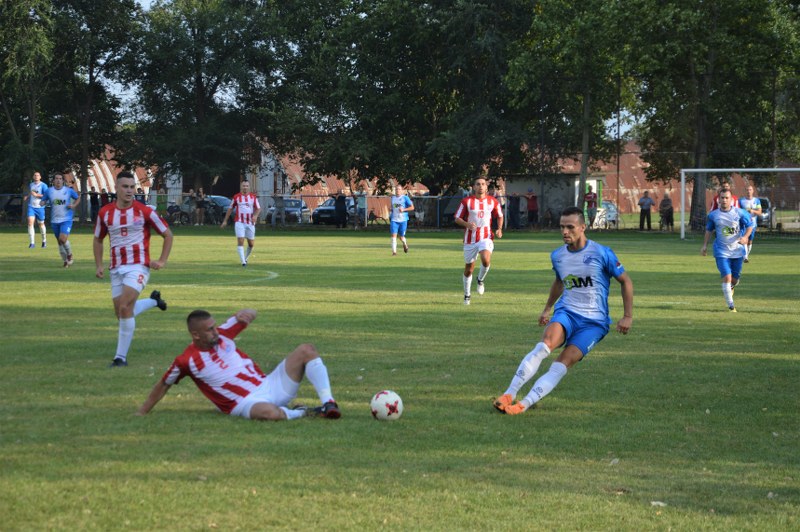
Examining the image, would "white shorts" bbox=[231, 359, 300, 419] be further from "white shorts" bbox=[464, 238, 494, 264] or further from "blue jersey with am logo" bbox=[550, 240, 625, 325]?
"white shorts" bbox=[464, 238, 494, 264]

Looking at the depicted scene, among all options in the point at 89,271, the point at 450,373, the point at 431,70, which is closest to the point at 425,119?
the point at 431,70

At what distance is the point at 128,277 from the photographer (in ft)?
39.1

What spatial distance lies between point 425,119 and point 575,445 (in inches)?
2052

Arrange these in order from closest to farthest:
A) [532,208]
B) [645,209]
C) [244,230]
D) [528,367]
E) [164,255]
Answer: [528,367]
[164,255]
[244,230]
[645,209]
[532,208]

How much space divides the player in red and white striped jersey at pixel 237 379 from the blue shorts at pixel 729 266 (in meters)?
11.0

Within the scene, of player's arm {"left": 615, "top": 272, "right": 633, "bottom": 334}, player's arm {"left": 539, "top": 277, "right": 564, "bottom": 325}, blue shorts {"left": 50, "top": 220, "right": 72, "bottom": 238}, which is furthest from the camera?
blue shorts {"left": 50, "top": 220, "right": 72, "bottom": 238}

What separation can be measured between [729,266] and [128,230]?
10325 millimetres

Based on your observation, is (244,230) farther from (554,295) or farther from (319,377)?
(319,377)

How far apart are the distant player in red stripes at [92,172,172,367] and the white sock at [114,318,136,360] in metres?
0.02

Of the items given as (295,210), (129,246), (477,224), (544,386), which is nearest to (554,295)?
(544,386)

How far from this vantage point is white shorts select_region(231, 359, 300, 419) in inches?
338

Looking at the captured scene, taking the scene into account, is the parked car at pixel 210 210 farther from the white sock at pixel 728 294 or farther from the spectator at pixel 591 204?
the white sock at pixel 728 294

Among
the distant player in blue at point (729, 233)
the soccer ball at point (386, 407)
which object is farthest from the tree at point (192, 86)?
the soccer ball at point (386, 407)

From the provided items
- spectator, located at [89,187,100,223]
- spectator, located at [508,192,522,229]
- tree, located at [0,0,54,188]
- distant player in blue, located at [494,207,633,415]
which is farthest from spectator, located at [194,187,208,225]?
Result: distant player in blue, located at [494,207,633,415]
